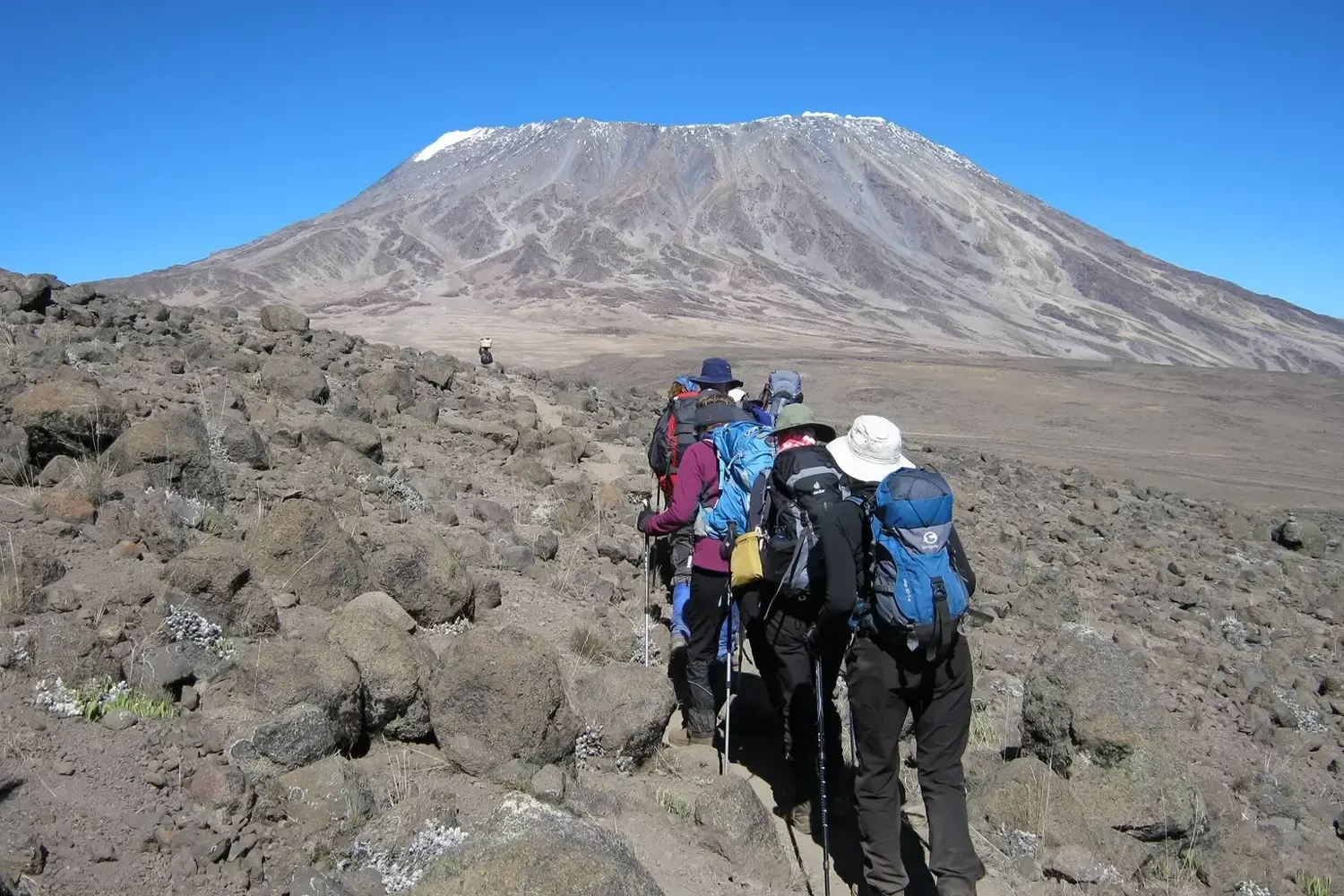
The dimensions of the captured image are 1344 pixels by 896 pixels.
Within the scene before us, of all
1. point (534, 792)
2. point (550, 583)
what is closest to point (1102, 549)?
point (550, 583)

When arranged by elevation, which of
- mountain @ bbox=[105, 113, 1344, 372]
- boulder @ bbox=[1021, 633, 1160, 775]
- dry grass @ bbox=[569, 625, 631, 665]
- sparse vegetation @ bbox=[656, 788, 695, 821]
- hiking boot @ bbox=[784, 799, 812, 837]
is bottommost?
hiking boot @ bbox=[784, 799, 812, 837]

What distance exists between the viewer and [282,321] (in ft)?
39.6

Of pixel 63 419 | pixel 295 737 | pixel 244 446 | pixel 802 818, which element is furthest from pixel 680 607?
pixel 63 419

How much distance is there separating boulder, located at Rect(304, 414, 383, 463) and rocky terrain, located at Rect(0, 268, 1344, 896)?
0.03 metres

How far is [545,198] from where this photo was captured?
4168 inches

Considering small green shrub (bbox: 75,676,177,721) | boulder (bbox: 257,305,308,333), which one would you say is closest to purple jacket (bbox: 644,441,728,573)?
small green shrub (bbox: 75,676,177,721)

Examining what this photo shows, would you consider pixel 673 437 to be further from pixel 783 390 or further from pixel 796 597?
pixel 796 597

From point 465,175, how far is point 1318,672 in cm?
12285

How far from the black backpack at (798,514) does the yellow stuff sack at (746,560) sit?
1.0 inches

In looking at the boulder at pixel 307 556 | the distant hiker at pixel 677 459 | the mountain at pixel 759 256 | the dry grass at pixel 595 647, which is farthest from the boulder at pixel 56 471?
the mountain at pixel 759 256

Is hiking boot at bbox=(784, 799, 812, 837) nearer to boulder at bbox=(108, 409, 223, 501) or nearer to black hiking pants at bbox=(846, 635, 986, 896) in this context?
black hiking pants at bbox=(846, 635, 986, 896)

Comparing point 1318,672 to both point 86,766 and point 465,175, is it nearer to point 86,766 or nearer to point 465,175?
point 86,766

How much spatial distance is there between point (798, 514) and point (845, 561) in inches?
12.3

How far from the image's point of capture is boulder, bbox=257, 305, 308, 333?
39.4 feet
